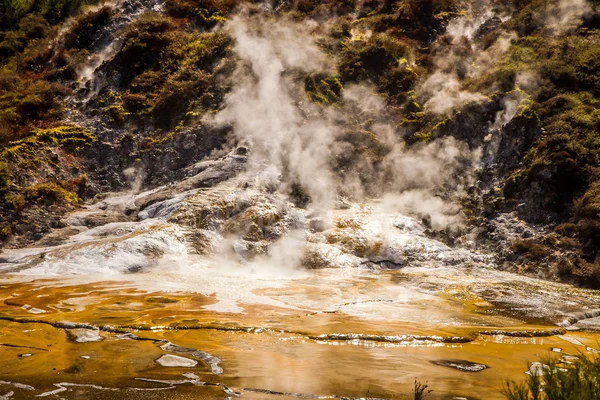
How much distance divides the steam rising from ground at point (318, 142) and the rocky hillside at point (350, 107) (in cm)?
9

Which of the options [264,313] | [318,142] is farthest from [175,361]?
[318,142]

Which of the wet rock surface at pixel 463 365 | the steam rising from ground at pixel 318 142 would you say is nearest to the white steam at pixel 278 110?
the steam rising from ground at pixel 318 142

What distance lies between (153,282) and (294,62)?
17.1 meters

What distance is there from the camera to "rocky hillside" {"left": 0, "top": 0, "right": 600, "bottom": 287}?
1736 centimetres

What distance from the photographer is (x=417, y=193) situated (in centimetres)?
1992

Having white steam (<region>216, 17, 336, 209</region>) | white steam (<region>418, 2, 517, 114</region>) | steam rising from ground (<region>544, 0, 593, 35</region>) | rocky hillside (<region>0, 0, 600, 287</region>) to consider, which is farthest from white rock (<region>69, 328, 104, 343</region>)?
steam rising from ground (<region>544, 0, 593, 35</region>)

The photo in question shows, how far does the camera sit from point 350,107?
24.8 m

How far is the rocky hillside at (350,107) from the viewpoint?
1736 centimetres

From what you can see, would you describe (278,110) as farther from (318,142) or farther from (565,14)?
(565,14)

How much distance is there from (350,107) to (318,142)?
3687 mm

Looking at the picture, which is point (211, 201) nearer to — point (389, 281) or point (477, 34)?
point (389, 281)

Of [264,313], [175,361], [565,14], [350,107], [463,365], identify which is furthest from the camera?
[350,107]

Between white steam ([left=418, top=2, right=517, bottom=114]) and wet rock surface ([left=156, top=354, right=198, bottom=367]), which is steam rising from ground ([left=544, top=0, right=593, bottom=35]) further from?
wet rock surface ([left=156, top=354, right=198, bottom=367])

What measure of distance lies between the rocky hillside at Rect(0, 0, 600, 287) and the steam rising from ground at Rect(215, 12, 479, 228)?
0.09m
